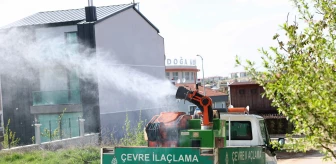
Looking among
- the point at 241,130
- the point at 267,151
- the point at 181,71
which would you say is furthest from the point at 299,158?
the point at 181,71

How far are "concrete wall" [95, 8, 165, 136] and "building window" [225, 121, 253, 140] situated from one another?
15520 millimetres

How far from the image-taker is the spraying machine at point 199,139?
315 inches

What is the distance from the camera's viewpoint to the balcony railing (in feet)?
88.8

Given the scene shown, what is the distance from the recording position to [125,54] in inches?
1177

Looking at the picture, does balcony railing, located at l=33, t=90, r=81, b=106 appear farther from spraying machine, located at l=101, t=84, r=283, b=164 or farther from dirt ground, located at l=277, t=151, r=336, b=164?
spraying machine, located at l=101, t=84, r=283, b=164

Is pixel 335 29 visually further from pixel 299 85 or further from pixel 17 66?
pixel 17 66

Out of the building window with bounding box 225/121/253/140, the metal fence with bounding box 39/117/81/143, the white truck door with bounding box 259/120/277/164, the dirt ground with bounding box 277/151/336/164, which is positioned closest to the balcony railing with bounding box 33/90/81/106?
the metal fence with bounding box 39/117/81/143

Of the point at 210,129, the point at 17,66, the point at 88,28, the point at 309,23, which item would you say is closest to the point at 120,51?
the point at 88,28

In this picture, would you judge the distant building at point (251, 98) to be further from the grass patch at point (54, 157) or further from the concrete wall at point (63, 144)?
the grass patch at point (54, 157)

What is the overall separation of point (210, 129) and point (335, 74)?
402cm

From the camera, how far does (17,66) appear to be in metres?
27.2

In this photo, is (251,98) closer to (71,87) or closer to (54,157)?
(71,87)

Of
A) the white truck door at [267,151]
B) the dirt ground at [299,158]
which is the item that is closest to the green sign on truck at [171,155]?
the white truck door at [267,151]

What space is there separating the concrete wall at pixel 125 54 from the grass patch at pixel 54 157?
26.8ft
